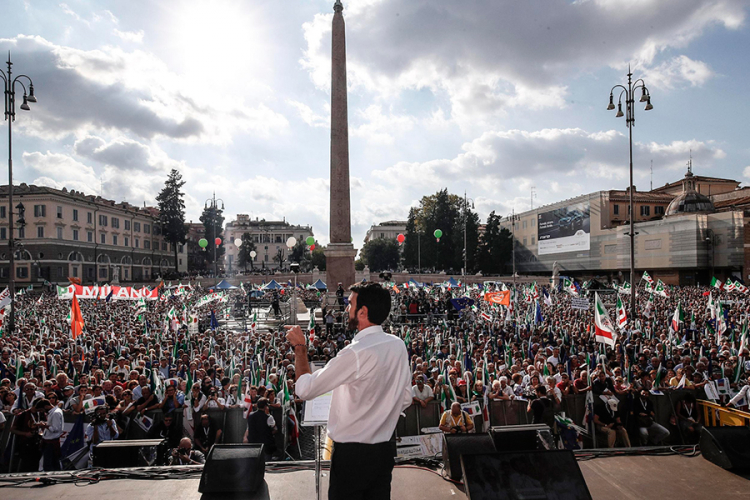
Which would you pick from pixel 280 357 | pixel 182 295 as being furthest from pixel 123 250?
pixel 280 357

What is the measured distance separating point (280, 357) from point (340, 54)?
1903cm

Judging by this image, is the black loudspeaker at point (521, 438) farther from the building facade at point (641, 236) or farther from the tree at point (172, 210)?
the tree at point (172, 210)

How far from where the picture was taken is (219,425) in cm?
711

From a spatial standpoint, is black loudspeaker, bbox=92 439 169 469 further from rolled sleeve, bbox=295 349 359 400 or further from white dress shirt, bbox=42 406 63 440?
rolled sleeve, bbox=295 349 359 400

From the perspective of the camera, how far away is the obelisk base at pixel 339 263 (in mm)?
25938

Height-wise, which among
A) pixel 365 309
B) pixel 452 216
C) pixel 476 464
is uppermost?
pixel 452 216

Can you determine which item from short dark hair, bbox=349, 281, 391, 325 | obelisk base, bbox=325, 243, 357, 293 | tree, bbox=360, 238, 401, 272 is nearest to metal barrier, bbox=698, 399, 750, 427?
short dark hair, bbox=349, 281, 391, 325

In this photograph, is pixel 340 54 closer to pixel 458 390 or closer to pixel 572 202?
pixel 458 390

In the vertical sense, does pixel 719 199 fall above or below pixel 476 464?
above

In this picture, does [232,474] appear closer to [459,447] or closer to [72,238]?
[459,447]

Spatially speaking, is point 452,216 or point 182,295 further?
point 452,216

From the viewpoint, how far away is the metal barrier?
259 inches

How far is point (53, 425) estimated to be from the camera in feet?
20.9

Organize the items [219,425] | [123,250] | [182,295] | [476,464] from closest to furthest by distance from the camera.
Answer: [476,464] < [219,425] < [182,295] < [123,250]
